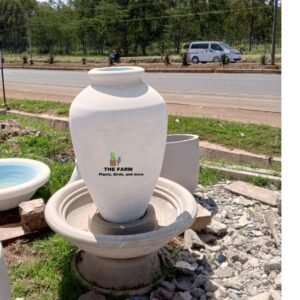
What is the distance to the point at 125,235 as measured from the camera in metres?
2.93

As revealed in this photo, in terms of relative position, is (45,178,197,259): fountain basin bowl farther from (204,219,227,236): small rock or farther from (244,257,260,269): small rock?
(244,257,260,269): small rock

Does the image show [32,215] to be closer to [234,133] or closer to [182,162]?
[182,162]

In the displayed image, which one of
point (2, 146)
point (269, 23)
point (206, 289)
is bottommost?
point (206, 289)

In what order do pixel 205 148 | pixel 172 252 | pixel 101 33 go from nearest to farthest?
1. pixel 172 252
2. pixel 205 148
3. pixel 101 33

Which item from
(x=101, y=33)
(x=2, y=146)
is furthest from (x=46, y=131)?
(x=101, y=33)

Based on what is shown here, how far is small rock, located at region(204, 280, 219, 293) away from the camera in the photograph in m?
3.09

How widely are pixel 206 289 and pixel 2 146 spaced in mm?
4630

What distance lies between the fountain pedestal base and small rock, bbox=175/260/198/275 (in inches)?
7.0

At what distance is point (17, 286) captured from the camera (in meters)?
3.19

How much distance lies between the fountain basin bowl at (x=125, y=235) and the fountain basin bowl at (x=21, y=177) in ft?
2.99

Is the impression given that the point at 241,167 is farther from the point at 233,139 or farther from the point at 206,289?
the point at 206,289

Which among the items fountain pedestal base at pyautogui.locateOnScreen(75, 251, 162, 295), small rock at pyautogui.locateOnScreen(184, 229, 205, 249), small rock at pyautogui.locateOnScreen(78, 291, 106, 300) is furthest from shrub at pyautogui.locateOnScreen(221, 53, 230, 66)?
small rock at pyautogui.locateOnScreen(78, 291, 106, 300)

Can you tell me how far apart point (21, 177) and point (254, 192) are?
9.06 feet

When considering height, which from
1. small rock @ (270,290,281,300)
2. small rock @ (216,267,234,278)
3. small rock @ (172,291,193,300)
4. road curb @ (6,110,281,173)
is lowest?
small rock @ (216,267,234,278)
